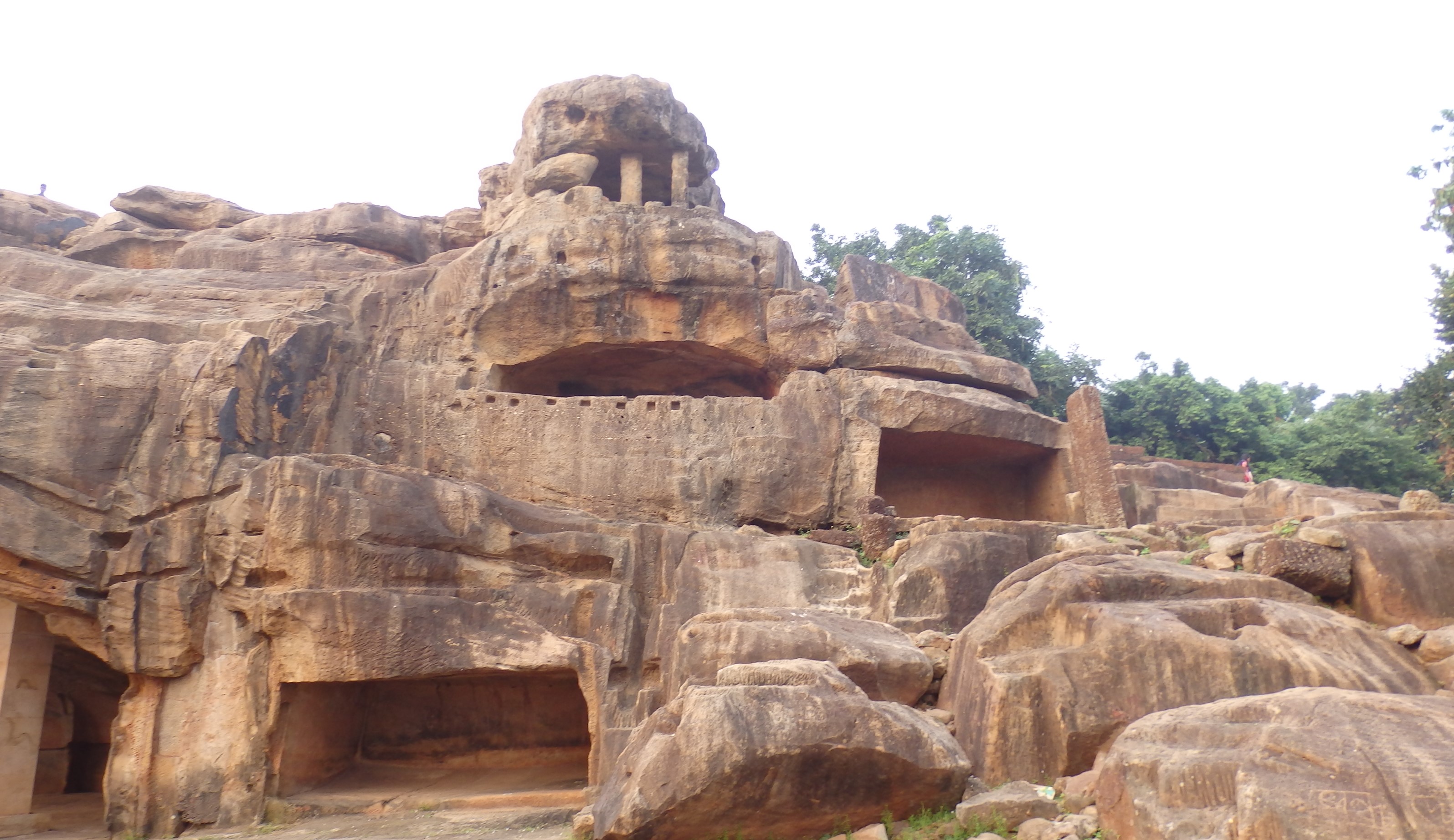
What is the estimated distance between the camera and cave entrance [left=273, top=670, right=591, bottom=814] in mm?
11734

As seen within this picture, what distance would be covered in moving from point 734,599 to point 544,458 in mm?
4036

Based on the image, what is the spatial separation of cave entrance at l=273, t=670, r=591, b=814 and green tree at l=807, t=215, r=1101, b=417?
13981 millimetres

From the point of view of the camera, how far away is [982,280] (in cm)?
2642

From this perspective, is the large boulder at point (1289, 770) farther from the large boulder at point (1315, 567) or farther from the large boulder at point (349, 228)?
the large boulder at point (349, 228)

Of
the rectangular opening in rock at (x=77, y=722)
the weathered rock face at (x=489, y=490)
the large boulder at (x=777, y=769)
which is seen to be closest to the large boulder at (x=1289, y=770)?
the large boulder at (x=777, y=769)

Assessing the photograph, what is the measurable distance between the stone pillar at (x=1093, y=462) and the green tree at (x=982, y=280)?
7.33 metres

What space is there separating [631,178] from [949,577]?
1137cm

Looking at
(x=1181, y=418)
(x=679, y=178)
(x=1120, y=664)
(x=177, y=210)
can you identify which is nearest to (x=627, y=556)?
(x=1120, y=664)

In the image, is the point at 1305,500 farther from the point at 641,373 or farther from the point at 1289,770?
the point at 1289,770

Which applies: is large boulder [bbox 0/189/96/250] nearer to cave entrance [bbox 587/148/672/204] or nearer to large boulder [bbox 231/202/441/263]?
large boulder [bbox 231/202/441/263]

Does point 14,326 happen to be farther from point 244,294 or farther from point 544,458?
point 544,458

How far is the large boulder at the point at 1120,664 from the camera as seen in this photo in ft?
23.3

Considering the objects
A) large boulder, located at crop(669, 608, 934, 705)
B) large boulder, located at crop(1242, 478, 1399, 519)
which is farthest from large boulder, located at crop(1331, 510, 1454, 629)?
large boulder, located at crop(1242, 478, 1399, 519)

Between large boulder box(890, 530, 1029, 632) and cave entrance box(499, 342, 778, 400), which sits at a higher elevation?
cave entrance box(499, 342, 778, 400)
